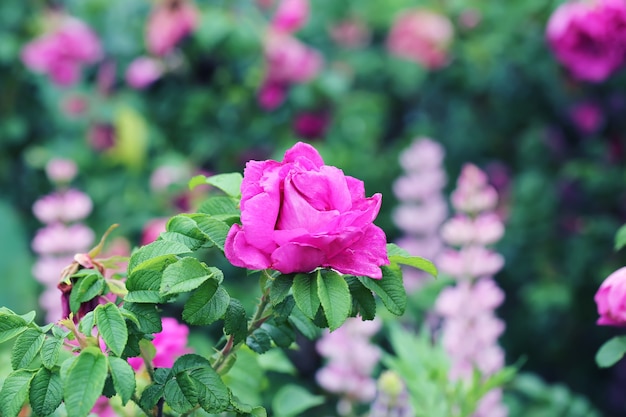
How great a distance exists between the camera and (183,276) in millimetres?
659

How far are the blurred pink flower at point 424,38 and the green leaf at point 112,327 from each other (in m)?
2.05

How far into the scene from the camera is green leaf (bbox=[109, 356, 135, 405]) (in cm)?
63

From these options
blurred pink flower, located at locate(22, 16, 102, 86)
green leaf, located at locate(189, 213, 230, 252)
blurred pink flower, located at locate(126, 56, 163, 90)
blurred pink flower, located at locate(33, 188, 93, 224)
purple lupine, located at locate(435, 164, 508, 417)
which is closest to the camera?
green leaf, located at locate(189, 213, 230, 252)

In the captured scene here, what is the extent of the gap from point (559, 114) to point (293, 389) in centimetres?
158

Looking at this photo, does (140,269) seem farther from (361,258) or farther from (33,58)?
(33,58)

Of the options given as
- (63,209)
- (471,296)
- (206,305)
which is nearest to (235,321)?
(206,305)

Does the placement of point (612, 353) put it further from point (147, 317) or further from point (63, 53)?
point (63, 53)

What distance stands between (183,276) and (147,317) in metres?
0.06

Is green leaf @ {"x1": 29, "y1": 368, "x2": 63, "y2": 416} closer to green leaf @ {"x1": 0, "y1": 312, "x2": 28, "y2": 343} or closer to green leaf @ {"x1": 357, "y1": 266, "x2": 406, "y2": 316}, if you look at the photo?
green leaf @ {"x1": 0, "y1": 312, "x2": 28, "y2": 343}

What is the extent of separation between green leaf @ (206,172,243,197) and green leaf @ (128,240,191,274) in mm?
115

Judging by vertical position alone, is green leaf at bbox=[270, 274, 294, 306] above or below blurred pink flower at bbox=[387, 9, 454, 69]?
above

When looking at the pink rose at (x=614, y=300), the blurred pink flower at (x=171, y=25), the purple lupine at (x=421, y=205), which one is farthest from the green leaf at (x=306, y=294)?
the blurred pink flower at (x=171, y=25)

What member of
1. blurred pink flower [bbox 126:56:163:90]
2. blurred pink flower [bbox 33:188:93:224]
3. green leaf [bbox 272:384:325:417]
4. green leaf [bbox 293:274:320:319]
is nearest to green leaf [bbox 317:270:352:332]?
green leaf [bbox 293:274:320:319]

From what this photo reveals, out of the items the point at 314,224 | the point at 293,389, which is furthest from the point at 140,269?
the point at 293,389
